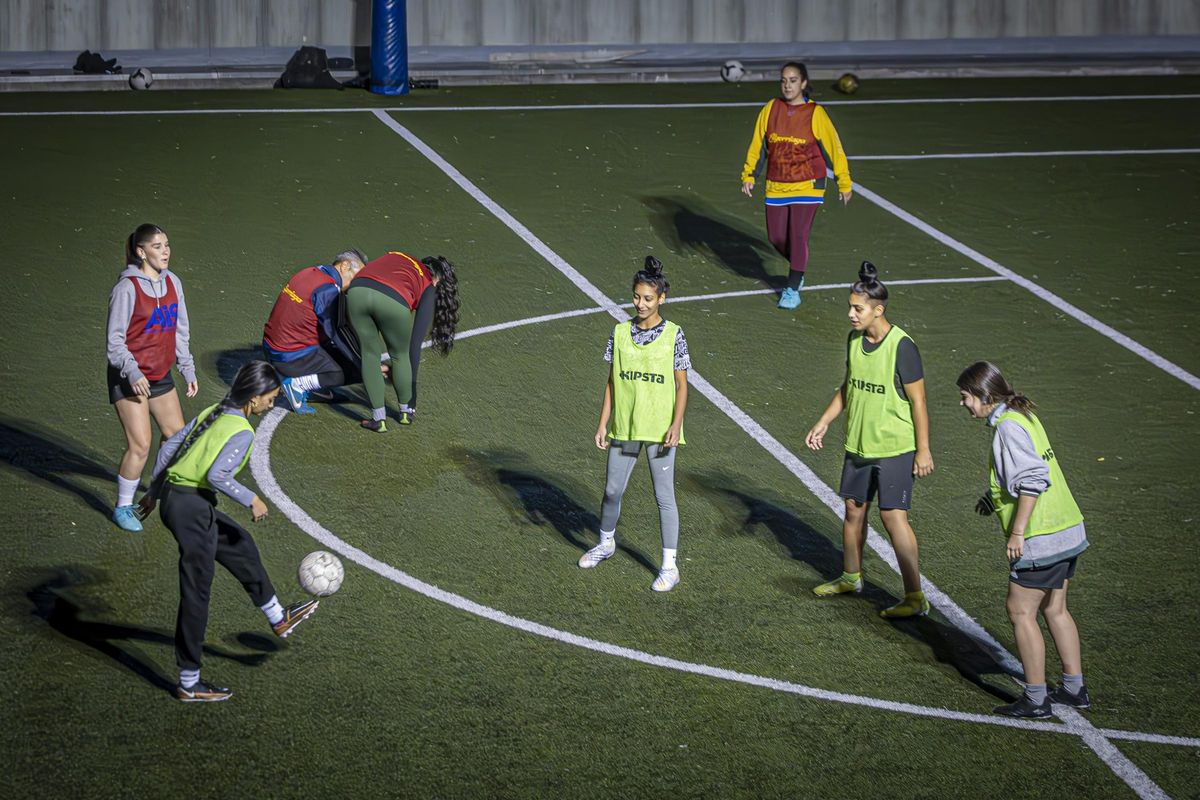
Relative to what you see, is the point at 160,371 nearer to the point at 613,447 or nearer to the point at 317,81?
the point at 613,447

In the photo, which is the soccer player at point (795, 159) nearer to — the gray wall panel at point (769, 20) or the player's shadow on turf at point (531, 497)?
the player's shadow on turf at point (531, 497)

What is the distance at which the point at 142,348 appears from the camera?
984 centimetres

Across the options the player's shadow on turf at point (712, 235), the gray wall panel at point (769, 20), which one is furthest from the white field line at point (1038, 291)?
the gray wall panel at point (769, 20)

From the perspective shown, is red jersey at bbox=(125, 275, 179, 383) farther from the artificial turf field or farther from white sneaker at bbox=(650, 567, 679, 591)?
white sneaker at bbox=(650, 567, 679, 591)

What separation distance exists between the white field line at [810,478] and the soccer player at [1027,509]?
54 cm

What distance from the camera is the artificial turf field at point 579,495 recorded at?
7.84 meters

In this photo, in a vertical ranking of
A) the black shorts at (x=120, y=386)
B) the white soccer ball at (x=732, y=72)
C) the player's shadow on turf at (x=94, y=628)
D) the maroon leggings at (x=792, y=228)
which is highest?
the white soccer ball at (x=732, y=72)

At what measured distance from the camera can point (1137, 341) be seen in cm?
1461

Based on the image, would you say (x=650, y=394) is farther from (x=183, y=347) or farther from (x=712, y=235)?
(x=712, y=235)

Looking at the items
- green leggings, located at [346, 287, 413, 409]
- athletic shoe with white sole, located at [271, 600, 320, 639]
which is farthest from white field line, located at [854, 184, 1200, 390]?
athletic shoe with white sole, located at [271, 600, 320, 639]

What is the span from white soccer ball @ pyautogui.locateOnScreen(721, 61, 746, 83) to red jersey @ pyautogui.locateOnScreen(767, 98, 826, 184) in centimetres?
1113

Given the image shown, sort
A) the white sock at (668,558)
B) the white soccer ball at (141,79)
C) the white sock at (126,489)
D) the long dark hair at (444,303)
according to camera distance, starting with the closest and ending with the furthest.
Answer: the white sock at (668,558), the white sock at (126,489), the long dark hair at (444,303), the white soccer ball at (141,79)

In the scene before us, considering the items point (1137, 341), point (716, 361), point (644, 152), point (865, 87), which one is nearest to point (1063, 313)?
point (1137, 341)

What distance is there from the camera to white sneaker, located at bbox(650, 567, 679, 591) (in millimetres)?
9594
